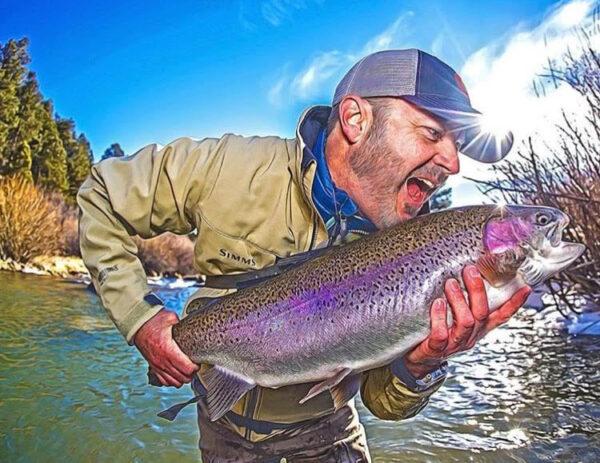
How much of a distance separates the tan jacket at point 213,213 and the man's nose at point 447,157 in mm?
529

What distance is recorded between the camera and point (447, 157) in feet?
7.23

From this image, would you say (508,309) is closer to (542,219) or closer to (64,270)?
(542,219)

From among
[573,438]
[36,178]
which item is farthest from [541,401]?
[36,178]

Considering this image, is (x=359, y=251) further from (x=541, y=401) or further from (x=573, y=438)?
(x=541, y=401)

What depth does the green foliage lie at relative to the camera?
89.0 ft

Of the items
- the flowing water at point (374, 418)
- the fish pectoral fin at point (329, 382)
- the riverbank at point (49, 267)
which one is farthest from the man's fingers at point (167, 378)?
the riverbank at point (49, 267)

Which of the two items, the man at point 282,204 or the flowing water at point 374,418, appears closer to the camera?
the man at point 282,204

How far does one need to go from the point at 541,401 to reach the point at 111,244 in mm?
4171

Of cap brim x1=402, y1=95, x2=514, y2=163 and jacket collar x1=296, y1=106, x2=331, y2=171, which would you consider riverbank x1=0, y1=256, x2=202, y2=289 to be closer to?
jacket collar x1=296, y1=106, x2=331, y2=171

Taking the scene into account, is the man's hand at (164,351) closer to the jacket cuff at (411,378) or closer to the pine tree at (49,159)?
the jacket cuff at (411,378)

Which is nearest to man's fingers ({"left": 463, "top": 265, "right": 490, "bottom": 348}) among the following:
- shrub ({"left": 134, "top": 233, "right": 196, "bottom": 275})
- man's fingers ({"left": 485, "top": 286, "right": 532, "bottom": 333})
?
man's fingers ({"left": 485, "top": 286, "right": 532, "bottom": 333})

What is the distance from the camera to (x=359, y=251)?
2039mm

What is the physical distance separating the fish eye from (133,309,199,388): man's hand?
135 centimetres

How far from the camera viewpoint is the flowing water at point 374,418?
3.89 m
